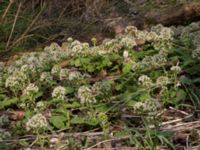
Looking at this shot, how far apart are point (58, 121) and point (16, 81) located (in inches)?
23.8

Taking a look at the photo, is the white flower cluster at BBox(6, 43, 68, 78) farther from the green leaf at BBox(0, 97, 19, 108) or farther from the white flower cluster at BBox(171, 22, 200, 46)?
the white flower cluster at BBox(171, 22, 200, 46)

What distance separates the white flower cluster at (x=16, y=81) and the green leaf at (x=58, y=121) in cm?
54

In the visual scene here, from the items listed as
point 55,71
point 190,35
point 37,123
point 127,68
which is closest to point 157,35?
point 190,35

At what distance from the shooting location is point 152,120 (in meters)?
2.63

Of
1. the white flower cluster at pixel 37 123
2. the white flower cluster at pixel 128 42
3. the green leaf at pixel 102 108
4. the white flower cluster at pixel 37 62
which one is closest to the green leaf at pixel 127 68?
the white flower cluster at pixel 128 42

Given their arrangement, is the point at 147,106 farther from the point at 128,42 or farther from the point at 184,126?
the point at 128,42

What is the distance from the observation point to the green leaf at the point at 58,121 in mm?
2898

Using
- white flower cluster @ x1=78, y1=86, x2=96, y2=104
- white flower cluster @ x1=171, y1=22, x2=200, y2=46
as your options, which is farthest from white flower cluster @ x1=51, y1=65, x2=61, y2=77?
white flower cluster @ x1=171, y1=22, x2=200, y2=46

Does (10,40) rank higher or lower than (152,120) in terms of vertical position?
higher

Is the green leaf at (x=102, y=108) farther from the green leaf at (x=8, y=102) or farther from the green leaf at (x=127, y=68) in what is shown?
the green leaf at (x=8, y=102)

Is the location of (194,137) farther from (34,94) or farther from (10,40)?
(10,40)

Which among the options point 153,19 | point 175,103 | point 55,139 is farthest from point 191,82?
point 153,19

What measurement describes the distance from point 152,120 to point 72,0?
4445 mm

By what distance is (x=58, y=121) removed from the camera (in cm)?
292
